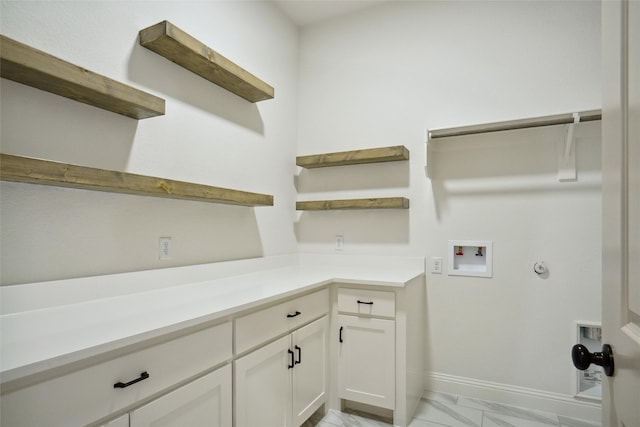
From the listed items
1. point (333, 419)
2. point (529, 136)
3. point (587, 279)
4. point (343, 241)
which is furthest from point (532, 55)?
point (333, 419)

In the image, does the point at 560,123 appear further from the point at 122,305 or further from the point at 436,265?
the point at 122,305

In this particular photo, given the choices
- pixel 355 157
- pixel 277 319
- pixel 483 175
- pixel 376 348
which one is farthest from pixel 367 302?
pixel 483 175

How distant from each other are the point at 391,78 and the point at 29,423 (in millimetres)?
2772

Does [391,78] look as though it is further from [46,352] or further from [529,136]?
[46,352]

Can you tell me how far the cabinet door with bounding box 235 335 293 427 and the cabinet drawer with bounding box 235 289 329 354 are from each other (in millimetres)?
52

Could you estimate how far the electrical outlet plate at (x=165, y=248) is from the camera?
5.85 feet

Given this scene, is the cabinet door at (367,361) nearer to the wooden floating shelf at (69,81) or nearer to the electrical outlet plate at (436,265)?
the electrical outlet plate at (436,265)

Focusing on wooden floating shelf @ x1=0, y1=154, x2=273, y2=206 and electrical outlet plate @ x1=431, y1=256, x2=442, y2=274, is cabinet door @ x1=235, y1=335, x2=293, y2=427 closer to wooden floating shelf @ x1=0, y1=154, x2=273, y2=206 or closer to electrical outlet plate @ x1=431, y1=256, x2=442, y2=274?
wooden floating shelf @ x1=0, y1=154, x2=273, y2=206

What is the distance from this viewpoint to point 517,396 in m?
2.26

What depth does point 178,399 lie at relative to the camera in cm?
117

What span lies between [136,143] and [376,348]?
1.71 m

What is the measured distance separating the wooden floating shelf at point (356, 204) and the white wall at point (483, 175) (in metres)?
0.15

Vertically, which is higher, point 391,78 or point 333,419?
point 391,78

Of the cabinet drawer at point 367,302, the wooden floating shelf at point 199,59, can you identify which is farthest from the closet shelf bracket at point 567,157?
the wooden floating shelf at point 199,59
